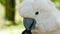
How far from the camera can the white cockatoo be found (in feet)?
1.69

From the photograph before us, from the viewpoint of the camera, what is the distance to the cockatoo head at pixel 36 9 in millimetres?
515

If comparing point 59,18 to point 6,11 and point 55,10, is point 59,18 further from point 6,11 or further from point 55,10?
point 6,11

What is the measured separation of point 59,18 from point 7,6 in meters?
1.12

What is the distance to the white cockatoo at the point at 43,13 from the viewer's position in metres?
0.52

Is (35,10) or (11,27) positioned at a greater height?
(35,10)

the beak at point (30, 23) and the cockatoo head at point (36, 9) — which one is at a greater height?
the cockatoo head at point (36, 9)

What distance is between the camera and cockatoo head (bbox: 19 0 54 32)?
51cm

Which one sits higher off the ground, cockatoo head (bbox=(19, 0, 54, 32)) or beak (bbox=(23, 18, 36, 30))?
cockatoo head (bbox=(19, 0, 54, 32))

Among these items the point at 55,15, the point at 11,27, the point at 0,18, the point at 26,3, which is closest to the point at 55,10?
the point at 55,15

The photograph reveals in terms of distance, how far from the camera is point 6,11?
1.53 metres

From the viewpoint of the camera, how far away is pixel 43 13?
0.52 meters

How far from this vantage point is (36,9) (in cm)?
52

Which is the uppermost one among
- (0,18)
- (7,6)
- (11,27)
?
(7,6)

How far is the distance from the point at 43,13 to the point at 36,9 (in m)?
0.03
